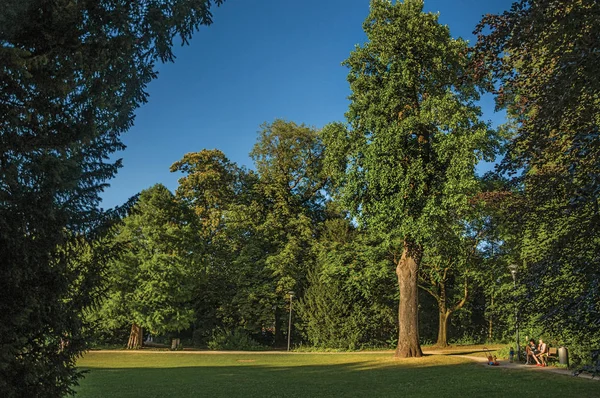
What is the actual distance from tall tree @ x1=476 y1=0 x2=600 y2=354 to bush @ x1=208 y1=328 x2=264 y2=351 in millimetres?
29741

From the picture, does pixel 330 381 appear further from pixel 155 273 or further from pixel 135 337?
pixel 135 337

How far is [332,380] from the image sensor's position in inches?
610

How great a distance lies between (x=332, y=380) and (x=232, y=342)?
68.3 ft

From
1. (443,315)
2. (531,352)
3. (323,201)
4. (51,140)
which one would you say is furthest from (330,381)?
(323,201)

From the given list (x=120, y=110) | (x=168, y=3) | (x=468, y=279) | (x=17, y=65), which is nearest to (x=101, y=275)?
(x=120, y=110)

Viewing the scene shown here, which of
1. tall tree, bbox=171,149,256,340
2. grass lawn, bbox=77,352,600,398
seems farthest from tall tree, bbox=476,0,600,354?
tall tree, bbox=171,149,256,340

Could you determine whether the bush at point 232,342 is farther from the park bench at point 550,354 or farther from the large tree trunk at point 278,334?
the park bench at point 550,354

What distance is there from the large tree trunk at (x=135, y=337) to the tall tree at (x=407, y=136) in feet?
65.7

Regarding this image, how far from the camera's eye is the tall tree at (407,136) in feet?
66.6

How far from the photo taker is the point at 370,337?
3366 centimetres

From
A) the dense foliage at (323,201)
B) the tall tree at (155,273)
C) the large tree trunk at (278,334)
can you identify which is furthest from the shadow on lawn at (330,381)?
the large tree trunk at (278,334)

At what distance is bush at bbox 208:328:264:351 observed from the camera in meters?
34.7

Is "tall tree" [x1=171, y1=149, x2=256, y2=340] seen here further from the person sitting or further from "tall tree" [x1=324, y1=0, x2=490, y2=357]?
the person sitting

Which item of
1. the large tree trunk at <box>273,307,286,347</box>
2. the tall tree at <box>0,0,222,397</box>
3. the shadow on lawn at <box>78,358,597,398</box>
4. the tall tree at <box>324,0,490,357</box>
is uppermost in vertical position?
the tall tree at <box>324,0,490,357</box>
